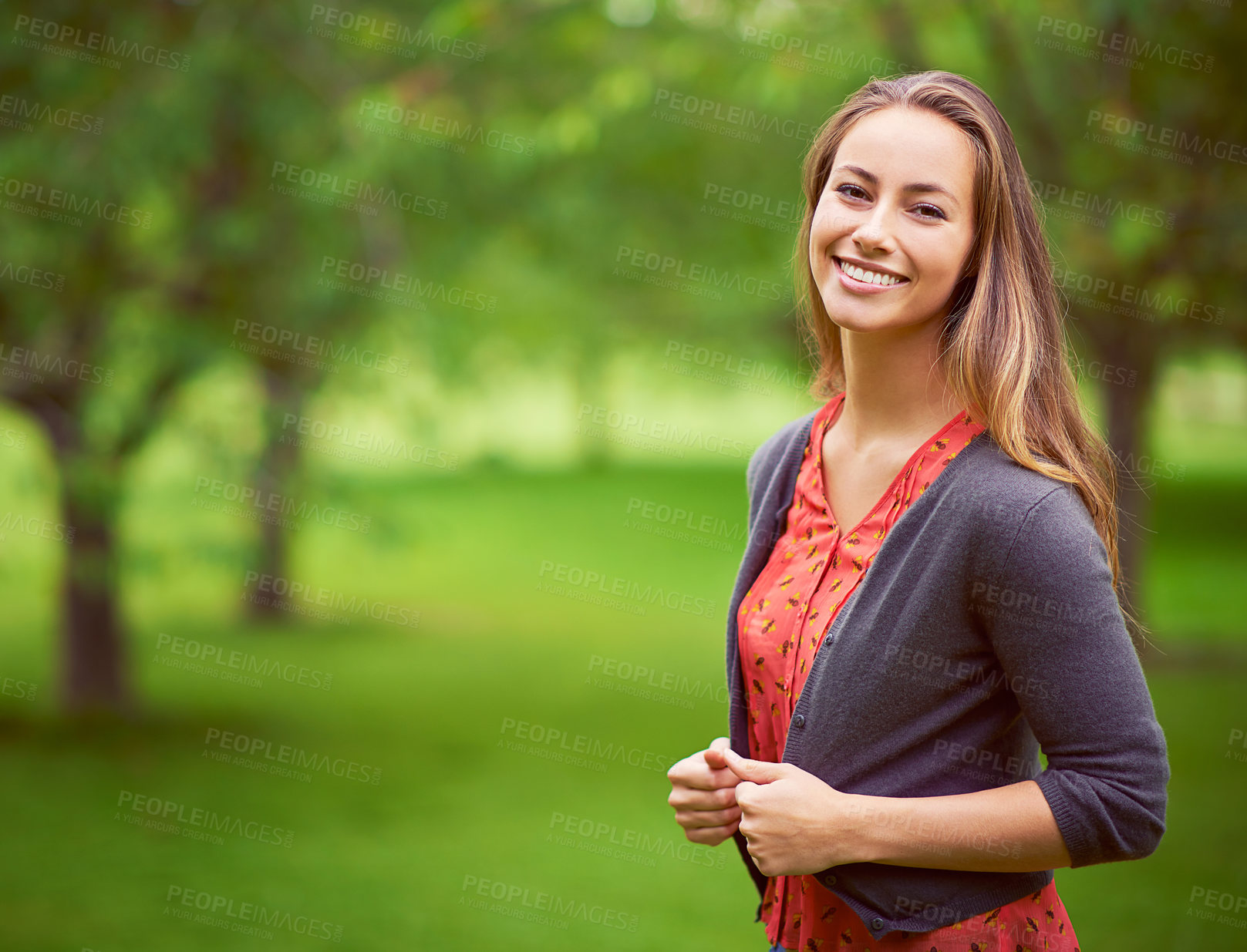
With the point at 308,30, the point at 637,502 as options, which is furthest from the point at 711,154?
the point at 637,502

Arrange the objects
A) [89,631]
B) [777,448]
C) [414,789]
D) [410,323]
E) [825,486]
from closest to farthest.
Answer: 1. [825,486]
2. [777,448]
3. [410,323]
4. [414,789]
5. [89,631]

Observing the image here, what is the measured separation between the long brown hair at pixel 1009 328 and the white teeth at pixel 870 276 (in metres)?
0.12

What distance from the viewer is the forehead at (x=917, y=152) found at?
1527 mm

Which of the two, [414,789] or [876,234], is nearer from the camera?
[876,234]

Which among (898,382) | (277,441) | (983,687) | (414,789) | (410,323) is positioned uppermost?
(410,323)

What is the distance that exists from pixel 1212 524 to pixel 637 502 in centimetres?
1080

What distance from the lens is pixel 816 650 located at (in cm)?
158

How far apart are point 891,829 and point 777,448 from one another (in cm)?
74

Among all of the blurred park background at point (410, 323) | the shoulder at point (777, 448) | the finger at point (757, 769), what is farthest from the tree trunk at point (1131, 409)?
the finger at point (757, 769)

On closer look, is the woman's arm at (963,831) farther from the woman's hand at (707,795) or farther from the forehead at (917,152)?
the forehead at (917,152)

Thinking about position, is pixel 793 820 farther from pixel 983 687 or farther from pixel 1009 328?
pixel 1009 328

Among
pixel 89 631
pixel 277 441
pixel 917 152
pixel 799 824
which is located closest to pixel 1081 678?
pixel 799 824

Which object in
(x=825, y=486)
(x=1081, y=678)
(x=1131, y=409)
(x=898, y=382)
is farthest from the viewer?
(x=1131, y=409)

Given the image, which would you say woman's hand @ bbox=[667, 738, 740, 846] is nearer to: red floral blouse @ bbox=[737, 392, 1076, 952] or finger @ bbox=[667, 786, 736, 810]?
finger @ bbox=[667, 786, 736, 810]
